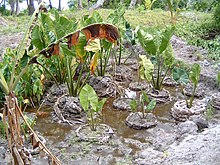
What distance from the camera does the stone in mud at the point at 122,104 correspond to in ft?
14.1

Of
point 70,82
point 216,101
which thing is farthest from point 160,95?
point 70,82

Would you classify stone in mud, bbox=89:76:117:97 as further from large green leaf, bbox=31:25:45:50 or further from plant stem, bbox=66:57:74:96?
large green leaf, bbox=31:25:45:50

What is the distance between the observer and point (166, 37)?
4.19 m

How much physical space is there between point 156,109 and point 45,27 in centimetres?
170

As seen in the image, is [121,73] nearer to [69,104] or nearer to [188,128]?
[69,104]

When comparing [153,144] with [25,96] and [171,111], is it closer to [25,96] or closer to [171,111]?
[171,111]

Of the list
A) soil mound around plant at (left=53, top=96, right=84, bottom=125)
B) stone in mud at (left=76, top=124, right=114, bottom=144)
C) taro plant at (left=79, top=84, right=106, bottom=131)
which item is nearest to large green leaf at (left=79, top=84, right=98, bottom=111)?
taro plant at (left=79, top=84, right=106, bottom=131)

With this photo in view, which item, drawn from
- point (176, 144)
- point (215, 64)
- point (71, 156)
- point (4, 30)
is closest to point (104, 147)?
point (71, 156)

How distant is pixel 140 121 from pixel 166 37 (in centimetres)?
108

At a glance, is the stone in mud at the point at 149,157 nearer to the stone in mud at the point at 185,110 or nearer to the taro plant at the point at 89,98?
the taro plant at the point at 89,98

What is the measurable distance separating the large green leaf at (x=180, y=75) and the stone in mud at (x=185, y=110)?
0.94 feet

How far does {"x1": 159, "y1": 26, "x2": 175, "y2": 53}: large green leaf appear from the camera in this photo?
4150 mm

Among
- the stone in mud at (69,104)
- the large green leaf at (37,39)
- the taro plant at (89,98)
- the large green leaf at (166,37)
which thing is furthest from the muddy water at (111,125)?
the large green leaf at (37,39)

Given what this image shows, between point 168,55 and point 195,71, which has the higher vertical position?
point 168,55
